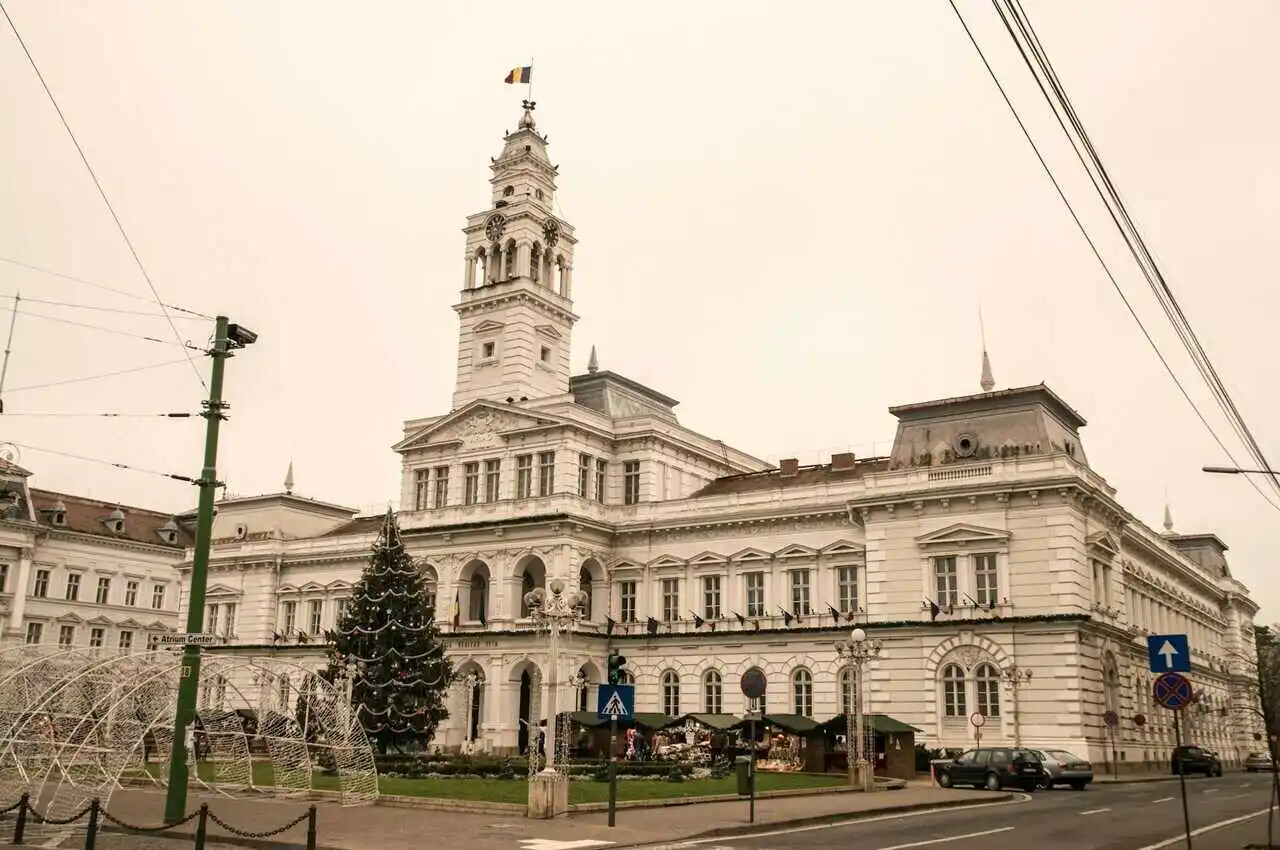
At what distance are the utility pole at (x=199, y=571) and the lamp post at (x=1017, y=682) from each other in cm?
3329

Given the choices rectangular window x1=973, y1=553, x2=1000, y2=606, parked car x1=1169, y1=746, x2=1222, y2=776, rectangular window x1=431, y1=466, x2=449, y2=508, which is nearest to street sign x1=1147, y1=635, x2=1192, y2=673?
rectangular window x1=973, y1=553, x2=1000, y2=606

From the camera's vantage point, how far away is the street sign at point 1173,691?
1855 cm

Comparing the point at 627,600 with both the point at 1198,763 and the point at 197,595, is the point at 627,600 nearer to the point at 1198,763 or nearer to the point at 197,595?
the point at 1198,763

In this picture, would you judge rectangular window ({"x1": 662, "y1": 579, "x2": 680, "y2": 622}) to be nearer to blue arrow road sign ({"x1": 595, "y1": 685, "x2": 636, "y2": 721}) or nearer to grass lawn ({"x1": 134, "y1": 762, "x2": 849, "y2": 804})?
grass lawn ({"x1": 134, "y1": 762, "x2": 849, "y2": 804})

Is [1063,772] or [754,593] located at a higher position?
[754,593]

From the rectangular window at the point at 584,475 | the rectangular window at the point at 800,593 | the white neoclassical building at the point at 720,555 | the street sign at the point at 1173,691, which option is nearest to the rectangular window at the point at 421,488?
the white neoclassical building at the point at 720,555

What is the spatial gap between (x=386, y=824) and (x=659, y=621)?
3591cm

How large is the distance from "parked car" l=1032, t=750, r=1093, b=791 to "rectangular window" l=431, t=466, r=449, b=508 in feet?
116

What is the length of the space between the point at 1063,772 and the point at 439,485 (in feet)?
122

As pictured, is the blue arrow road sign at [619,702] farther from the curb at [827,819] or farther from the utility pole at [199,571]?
the utility pole at [199,571]

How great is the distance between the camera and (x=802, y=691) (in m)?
53.7

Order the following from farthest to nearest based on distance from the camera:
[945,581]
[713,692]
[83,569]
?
[83,569] < [713,692] < [945,581]

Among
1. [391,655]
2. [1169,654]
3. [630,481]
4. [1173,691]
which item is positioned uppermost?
[630,481]

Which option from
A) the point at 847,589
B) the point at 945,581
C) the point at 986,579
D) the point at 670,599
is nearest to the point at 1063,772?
the point at 986,579
